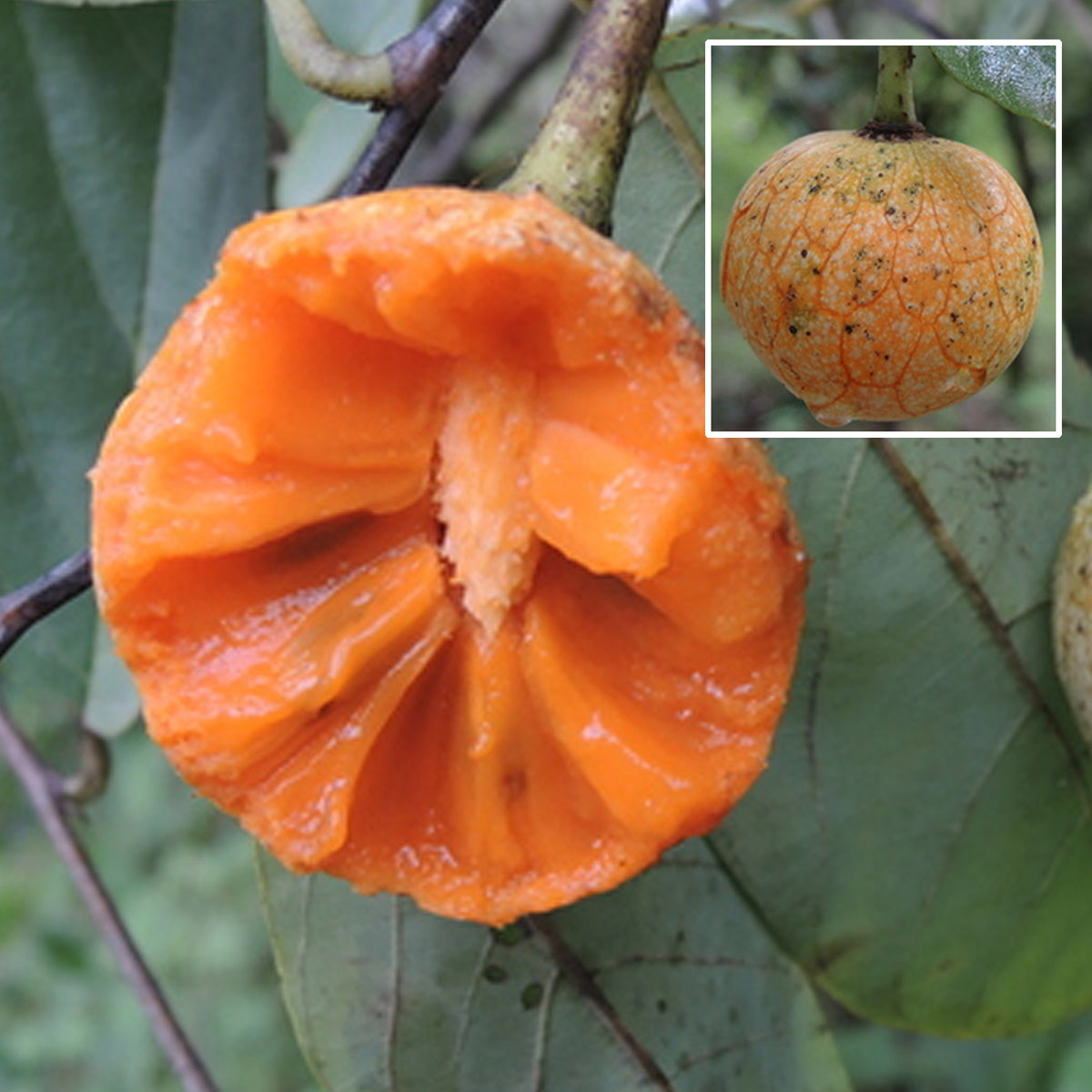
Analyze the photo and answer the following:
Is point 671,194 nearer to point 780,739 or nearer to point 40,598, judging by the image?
point 780,739

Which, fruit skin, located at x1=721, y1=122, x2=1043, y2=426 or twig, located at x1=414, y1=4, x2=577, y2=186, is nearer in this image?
Result: fruit skin, located at x1=721, y1=122, x2=1043, y2=426

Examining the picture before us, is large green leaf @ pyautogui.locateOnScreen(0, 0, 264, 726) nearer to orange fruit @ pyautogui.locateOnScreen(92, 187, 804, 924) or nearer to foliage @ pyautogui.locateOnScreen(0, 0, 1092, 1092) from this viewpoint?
foliage @ pyautogui.locateOnScreen(0, 0, 1092, 1092)

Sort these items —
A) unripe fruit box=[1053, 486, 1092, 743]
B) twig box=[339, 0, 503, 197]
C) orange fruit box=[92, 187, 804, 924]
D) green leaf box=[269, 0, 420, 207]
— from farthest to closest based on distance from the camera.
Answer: green leaf box=[269, 0, 420, 207], unripe fruit box=[1053, 486, 1092, 743], twig box=[339, 0, 503, 197], orange fruit box=[92, 187, 804, 924]

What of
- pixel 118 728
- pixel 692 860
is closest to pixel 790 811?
pixel 692 860

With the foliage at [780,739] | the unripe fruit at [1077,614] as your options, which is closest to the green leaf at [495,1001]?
the foliage at [780,739]

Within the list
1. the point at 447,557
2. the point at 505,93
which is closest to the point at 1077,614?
the point at 447,557

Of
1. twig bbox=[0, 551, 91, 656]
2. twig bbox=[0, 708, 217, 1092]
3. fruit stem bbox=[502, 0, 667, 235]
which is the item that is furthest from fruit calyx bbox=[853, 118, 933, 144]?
twig bbox=[0, 708, 217, 1092]

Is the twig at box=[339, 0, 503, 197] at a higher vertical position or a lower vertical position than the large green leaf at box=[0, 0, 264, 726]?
higher
